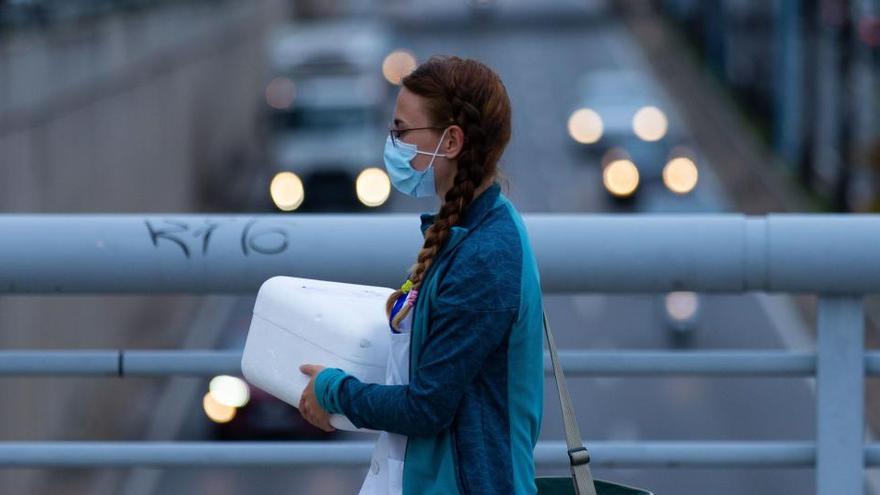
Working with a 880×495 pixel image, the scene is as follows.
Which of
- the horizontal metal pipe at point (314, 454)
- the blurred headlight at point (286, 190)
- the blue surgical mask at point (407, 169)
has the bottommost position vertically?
the horizontal metal pipe at point (314, 454)

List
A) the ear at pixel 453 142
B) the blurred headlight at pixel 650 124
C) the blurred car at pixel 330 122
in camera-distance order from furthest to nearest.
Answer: the blurred headlight at pixel 650 124 < the blurred car at pixel 330 122 < the ear at pixel 453 142

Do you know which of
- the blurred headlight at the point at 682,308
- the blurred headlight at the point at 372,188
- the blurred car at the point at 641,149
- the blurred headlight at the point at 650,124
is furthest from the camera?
the blurred headlight at the point at 650,124

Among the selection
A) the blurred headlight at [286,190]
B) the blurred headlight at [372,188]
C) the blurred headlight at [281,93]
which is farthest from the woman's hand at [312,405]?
the blurred headlight at [281,93]

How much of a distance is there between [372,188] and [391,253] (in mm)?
30288

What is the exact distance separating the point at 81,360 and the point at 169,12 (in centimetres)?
3347

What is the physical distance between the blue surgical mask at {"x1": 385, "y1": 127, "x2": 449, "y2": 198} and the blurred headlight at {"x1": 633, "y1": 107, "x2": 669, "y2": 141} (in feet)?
122

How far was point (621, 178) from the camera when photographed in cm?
3516

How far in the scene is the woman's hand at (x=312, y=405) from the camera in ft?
10.5

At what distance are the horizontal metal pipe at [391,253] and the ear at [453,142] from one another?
937mm

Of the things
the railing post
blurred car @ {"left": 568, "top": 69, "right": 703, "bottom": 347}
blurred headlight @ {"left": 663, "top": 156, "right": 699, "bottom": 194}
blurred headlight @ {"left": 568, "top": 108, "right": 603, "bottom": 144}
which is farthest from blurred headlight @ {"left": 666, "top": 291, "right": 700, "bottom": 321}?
the railing post

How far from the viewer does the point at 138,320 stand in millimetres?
27578

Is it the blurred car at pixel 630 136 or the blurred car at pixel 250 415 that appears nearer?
the blurred car at pixel 250 415

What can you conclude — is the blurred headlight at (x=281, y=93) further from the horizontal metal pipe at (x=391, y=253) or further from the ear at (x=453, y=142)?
the ear at (x=453, y=142)

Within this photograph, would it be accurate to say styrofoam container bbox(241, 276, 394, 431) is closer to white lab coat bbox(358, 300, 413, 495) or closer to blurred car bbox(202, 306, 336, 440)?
white lab coat bbox(358, 300, 413, 495)
